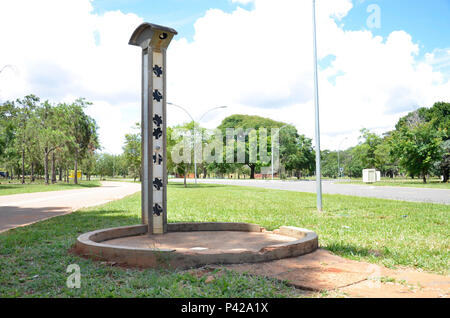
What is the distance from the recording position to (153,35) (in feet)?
21.6

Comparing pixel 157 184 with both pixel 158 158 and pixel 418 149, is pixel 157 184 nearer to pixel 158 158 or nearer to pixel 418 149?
pixel 158 158

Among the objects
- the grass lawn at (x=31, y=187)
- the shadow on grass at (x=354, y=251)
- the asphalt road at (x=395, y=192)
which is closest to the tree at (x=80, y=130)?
the grass lawn at (x=31, y=187)

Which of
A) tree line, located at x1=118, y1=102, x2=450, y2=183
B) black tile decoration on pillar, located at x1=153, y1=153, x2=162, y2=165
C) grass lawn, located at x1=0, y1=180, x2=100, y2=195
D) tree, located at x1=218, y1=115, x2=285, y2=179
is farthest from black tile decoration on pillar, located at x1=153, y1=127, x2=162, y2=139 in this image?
tree, located at x1=218, y1=115, x2=285, y2=179

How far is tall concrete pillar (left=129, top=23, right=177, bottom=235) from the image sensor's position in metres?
6.42

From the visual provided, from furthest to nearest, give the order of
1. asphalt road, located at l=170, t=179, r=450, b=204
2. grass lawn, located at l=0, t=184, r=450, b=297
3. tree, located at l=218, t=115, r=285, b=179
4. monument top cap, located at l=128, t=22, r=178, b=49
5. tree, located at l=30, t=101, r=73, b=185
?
1. tree, located at l=218, t=115, r=285, b=179
2. tree, located at l=30, t=101, r=73, b=185
3. asphalt road, located at l=170, t=179, r=450, b=204
4. monument top cap, located at l=128, t=22, r=178, b=49
5. grass lawn, located at l=0, t=184, r=450, b=297

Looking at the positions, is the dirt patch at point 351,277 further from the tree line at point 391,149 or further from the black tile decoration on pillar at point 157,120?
→ the tree line at point 391,149

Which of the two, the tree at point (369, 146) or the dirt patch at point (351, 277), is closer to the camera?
the dirt patch at point (351, 277)

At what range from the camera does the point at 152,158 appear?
6.41m

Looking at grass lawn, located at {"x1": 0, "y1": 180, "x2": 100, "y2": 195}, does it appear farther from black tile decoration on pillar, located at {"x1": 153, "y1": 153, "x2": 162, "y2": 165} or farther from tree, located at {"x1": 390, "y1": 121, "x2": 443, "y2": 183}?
tree, located at {"x1": 390, "y1": 121, "x2": 443, "y2": 183}

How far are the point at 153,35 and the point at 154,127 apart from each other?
1650 mm

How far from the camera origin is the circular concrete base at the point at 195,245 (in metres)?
4.42

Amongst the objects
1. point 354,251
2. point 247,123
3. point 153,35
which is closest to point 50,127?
point 153,35

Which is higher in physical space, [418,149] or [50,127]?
[50,127]
